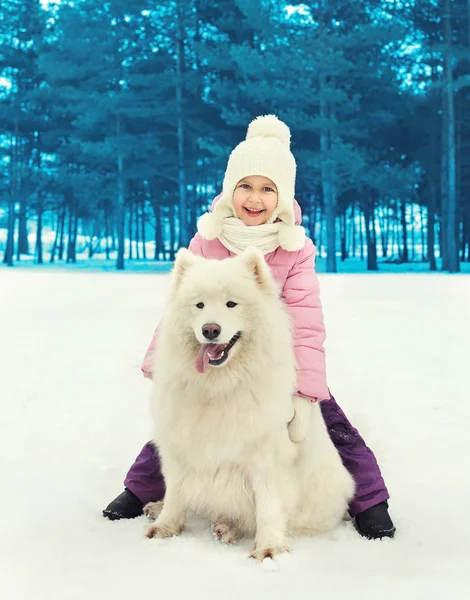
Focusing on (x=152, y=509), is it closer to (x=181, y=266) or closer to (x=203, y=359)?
(x=203, y=359)

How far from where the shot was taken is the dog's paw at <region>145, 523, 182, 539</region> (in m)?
2.84

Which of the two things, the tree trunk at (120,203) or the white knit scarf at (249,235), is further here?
the tree trunk at (120,203)

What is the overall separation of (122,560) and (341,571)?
86 centimetres

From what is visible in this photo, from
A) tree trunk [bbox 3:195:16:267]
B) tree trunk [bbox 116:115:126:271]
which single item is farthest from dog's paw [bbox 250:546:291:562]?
tree trunk [bbox 3:195:16:267]

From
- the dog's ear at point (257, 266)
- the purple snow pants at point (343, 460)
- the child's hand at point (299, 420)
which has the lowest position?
the purple snow pants at point (343, 460)

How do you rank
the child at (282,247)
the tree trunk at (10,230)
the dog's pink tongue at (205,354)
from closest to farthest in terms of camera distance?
the dog's pink tongue at (205,354) < the child at (282,247) < the tree trunk at (10,230)

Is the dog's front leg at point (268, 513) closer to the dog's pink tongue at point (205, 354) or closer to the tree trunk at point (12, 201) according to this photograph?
the dog's pink tongue at point (205, 354)

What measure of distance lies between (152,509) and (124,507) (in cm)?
13

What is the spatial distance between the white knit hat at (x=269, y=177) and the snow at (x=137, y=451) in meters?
1.33

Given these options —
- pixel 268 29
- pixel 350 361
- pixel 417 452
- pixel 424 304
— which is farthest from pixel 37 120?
pixel 417 452

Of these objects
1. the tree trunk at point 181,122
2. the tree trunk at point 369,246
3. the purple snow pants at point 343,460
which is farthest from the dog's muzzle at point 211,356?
the tree trunk at point 369,246

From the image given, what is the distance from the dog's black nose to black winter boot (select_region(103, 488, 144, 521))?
1204mm

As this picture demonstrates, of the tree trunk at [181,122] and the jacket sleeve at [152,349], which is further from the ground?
the tree trunk at [181,122]

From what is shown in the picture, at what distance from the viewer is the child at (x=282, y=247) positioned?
9.28 ft
